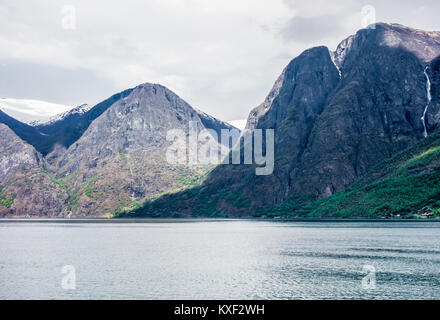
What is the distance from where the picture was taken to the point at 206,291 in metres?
55.5

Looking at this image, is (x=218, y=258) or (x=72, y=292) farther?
(x=218, y=258)

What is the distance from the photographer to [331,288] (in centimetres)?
5597

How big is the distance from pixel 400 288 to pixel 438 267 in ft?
60.9

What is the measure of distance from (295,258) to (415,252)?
24965mm

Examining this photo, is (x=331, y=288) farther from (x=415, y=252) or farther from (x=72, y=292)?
(x=415, y=252)

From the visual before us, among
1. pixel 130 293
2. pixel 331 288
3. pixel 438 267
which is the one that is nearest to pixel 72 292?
pixel 130 293

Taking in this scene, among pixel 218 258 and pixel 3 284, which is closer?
pixel 3 284

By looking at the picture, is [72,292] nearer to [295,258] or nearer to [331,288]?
[331,288]
